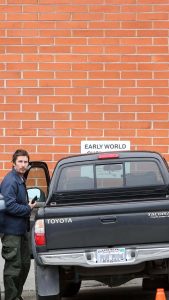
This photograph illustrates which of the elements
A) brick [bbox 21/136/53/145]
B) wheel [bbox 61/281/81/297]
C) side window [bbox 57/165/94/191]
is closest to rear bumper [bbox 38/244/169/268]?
side window [bbox 57/165/94/191]

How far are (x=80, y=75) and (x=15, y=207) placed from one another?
543cm

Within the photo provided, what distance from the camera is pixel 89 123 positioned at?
13.6 m

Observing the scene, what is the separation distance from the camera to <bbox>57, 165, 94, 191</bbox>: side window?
864 cm

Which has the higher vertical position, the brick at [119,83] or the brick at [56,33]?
the brick at [56,33]

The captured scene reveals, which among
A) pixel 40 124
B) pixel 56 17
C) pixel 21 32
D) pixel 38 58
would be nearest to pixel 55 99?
pixel 40 124

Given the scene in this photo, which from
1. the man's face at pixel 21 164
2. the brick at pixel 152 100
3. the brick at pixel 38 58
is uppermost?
the brick at pixel 38 58

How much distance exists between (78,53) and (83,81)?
0.52 m

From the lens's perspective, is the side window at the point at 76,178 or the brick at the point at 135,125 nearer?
the side window at the point at 76,178

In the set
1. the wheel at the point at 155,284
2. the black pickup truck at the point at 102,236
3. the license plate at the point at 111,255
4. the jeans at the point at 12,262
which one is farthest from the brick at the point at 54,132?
the license plate at the point at 111,255

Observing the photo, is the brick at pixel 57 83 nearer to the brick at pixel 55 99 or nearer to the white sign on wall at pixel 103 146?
the brick at pixel 55 99

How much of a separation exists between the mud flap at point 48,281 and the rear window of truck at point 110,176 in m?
1.06

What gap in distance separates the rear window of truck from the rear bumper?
3.44 feet

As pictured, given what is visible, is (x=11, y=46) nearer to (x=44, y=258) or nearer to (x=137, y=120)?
(x=137, y=120)

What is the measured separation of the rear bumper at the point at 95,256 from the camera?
761 centimetres
